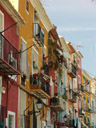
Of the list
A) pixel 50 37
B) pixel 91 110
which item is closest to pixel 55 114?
pixel 50 37

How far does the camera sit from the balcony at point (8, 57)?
50.2 feet

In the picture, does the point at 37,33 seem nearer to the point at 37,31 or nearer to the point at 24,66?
the point at 37,31

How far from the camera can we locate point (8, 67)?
1566cm

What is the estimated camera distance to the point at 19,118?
19.1m

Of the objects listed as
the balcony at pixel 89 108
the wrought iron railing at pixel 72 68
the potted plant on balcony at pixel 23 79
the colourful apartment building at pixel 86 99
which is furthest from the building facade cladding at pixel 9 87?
the balcony at pixel 89 108

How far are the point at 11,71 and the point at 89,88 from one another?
35.5 meters

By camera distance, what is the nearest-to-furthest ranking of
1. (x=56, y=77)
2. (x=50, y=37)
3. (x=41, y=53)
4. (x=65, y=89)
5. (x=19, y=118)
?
(x=19, y=118) < (x=41, y=53) < (x=50, y=37) < (x=56, y=77) < (x=65, y=89)

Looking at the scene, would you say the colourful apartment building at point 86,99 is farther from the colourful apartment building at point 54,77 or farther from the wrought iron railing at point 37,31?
the wrought iron railing at point 37,31

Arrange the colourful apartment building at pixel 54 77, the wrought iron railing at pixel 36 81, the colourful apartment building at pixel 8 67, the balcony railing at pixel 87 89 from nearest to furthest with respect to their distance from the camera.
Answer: the colourful apartment building at pixel 8 67, the wrought iron railing at pixel 36 81, the colourful apartment building at pixel 54 77, the balcony railing at pixel 87 89

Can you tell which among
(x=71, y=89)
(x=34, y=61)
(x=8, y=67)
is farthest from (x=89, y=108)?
(x=8, y=67)

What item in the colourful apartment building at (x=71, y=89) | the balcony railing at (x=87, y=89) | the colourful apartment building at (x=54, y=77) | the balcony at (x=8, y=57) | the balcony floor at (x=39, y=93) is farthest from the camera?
the balcony railing at (x=87, y=89)

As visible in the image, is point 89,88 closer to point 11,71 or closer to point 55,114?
point 55,114

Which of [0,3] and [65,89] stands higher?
[0,3]

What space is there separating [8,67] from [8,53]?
0.82 m
